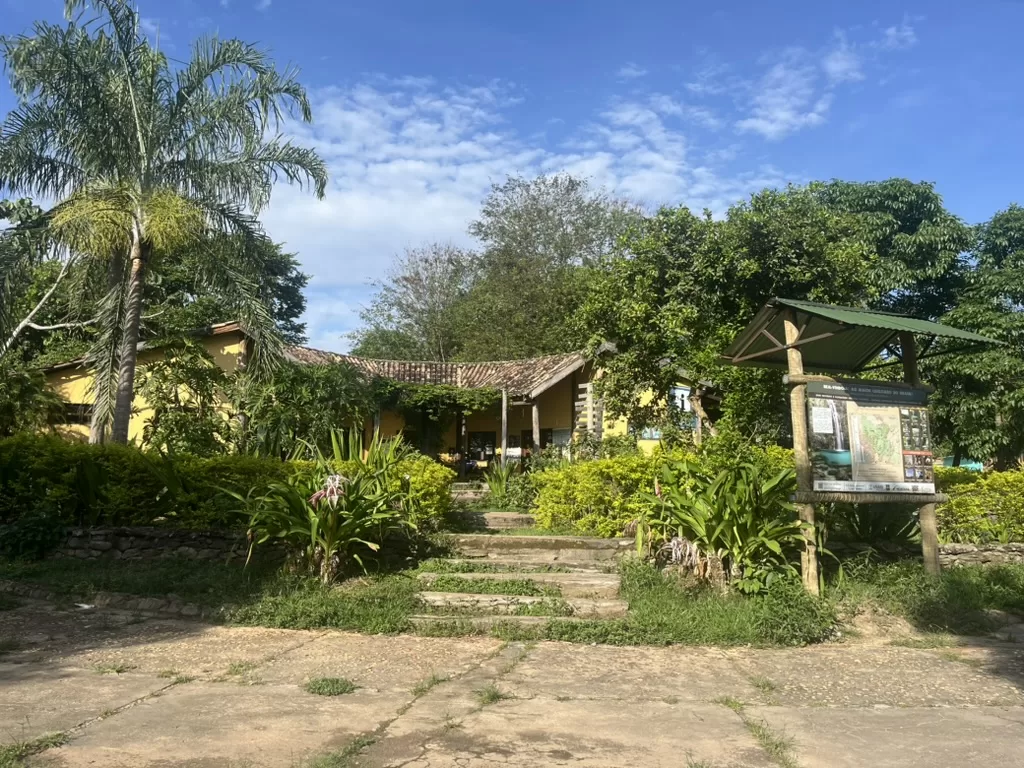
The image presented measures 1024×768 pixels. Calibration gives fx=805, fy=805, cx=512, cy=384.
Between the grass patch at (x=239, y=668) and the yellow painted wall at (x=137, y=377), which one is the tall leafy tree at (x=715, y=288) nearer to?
the grass patch at (x=239, y=668)

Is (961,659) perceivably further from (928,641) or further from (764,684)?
(764,684)

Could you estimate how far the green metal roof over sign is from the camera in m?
7.52

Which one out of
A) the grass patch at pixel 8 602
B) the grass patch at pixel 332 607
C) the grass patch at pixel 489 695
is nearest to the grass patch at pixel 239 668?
the grass patch at pixel 332 607

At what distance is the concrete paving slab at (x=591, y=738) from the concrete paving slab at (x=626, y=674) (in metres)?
0.25

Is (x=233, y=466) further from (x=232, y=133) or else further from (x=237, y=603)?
(x=232, y=133)

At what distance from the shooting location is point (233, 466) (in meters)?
9.66

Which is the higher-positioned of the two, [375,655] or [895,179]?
[895,179]

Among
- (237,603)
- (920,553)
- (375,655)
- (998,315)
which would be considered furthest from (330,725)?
(998,315)

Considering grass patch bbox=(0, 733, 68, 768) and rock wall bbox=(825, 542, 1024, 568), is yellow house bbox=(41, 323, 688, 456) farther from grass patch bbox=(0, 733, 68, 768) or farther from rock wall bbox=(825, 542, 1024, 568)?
grass patch bbox=(0, 733, 68, 768)

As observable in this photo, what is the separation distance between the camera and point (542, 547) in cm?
967

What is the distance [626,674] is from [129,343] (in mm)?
9605

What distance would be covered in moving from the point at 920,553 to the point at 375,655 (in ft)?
20.3

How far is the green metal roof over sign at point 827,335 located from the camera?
7520mm

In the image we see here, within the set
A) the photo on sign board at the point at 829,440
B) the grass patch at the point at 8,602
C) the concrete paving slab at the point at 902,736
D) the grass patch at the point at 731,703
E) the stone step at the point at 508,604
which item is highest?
the photo on sign board at the point at 829,440
